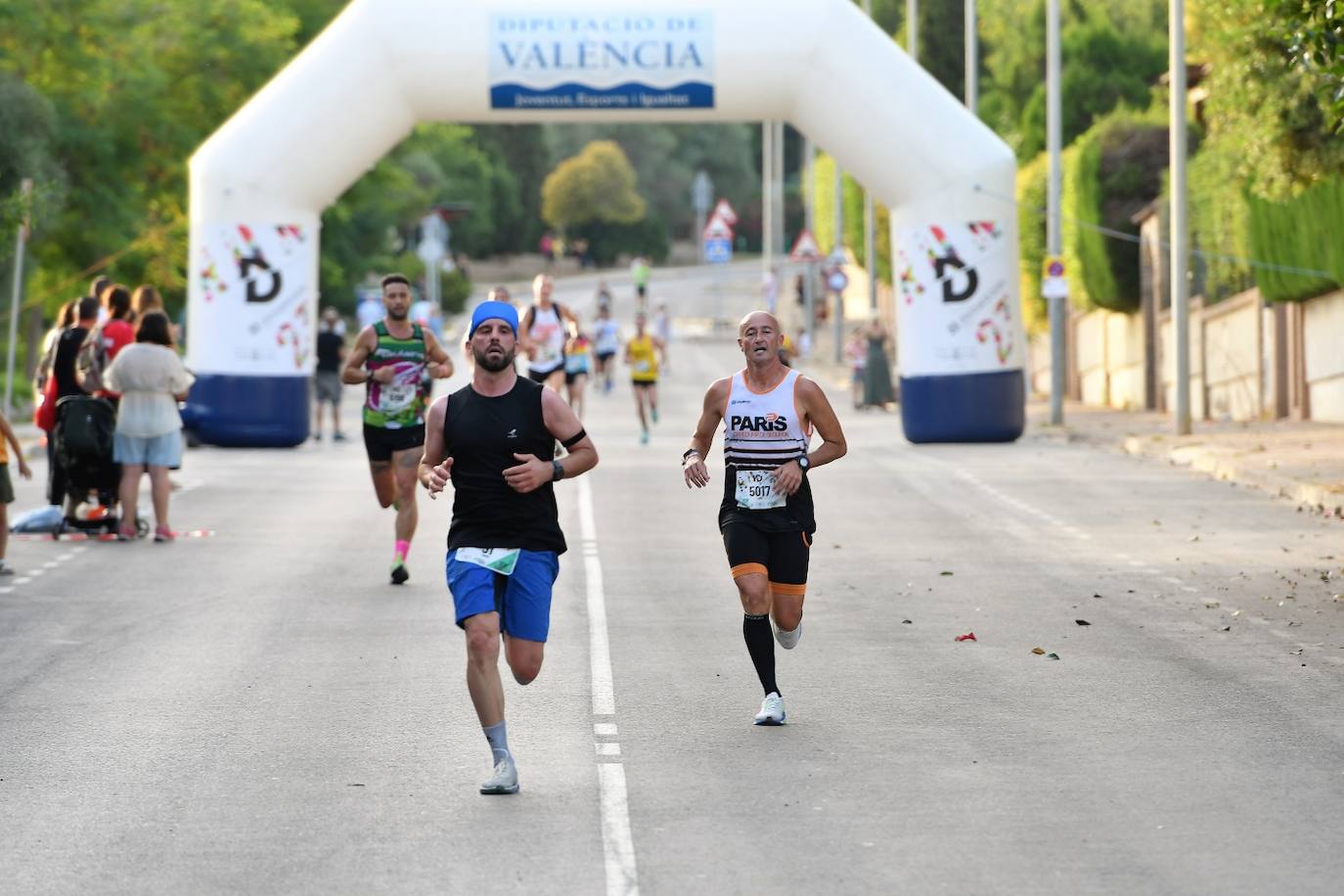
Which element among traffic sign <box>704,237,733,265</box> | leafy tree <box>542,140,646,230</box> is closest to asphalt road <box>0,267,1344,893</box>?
traffic sign <box>704,237,733,265</box>

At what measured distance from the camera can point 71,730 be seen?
979 centimetres

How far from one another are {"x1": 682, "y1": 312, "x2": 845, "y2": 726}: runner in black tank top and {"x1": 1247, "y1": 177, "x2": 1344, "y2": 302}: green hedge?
55.4 ft

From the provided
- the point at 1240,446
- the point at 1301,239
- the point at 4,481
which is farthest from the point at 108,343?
the point at 1301,239

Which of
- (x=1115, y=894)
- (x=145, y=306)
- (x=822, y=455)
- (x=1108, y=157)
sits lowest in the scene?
(x=1115, y=894)

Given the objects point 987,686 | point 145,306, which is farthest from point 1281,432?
point 987,686

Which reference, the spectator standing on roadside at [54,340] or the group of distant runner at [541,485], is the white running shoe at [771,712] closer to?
the group of distant runner at [541,485]

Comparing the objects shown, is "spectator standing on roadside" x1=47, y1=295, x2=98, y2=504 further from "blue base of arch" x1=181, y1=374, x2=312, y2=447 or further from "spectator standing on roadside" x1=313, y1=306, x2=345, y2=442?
"spectator standing on roadside" x1=313, y1=306, x2=345, y2=442

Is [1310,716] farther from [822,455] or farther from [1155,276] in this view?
[1155,276]

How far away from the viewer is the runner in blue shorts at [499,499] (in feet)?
27.5

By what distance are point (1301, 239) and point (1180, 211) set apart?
1623 mm

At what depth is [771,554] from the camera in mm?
9953

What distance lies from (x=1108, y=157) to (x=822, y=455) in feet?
96.5

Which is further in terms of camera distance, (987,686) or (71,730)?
(987,686)

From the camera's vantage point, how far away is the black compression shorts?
1490 centimetres
